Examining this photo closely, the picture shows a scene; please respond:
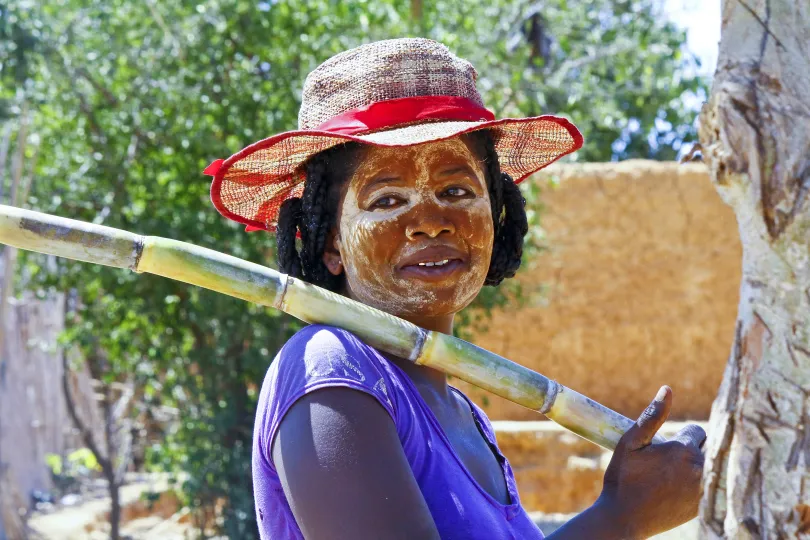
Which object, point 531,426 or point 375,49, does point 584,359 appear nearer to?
point 531,426

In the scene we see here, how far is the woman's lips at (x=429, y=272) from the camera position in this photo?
1880 millimetres

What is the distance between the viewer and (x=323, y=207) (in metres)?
2.01

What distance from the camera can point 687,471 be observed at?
5.78ft

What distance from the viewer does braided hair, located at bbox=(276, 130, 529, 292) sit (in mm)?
1991

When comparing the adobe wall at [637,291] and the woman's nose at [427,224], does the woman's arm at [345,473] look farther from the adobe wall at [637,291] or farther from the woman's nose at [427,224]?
the adobe wall at [637,291]

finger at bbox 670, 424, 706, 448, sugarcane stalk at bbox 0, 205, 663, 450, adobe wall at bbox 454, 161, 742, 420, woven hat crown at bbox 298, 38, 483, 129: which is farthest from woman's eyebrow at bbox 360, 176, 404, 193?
adobe wall at bbox 454, 161, 742, 420

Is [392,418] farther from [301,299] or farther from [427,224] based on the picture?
[427,224]

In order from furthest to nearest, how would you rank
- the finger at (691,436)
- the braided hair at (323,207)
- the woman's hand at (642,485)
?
the braided hair at (323,207) → the finger at (691,436) → the woman's hand at (642,485)

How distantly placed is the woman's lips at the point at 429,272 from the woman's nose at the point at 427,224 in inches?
2.2

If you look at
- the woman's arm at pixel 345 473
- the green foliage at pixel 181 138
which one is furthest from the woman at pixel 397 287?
the green foliage at pixel 181 138

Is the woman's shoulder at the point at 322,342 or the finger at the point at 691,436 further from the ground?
the woman's shoulder at the point at 322,342

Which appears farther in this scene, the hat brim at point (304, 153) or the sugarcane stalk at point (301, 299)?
the hat brim at point (304, 153)

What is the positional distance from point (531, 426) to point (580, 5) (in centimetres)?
543

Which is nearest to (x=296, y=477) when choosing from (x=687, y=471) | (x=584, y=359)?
(x=687, y=471)
